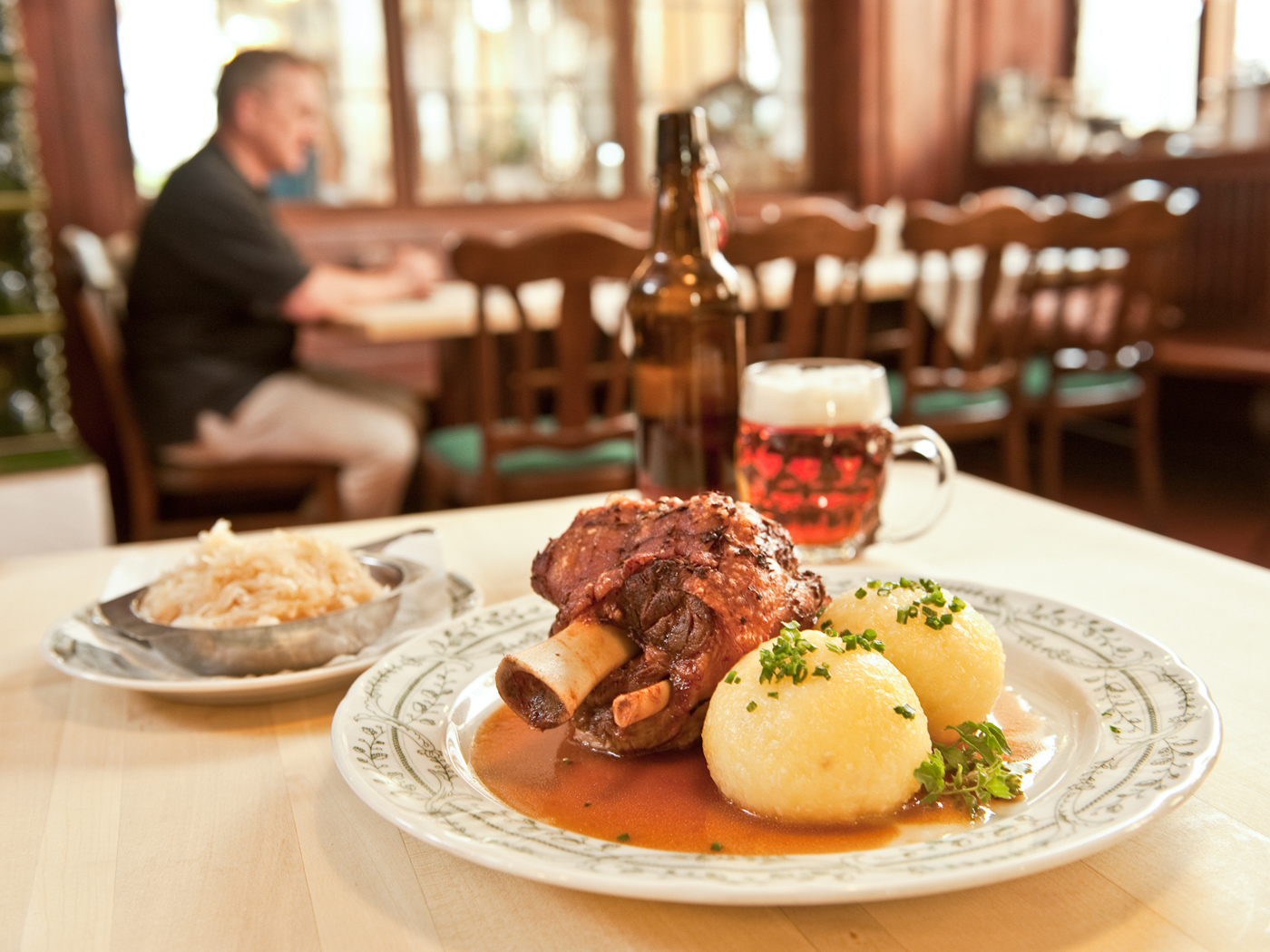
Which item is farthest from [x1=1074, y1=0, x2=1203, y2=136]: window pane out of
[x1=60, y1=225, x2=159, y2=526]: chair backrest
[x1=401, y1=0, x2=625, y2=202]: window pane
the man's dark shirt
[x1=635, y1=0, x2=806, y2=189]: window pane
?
[x1=60, y1=225, x2=159, y2=526]: chair backrest

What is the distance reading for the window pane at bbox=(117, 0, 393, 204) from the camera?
4105 mm

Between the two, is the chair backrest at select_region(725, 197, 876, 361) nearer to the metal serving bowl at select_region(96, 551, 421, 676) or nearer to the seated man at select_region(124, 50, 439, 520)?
the seated man at select_region(124, 50, 439, 520)

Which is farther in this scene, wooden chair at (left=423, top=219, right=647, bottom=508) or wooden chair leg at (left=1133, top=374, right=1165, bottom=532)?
wooden chair leg at (left=1133, top=374, right=1165, bottom=532)

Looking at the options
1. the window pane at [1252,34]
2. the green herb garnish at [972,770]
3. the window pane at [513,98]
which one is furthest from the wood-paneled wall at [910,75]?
the green herb garnish at [972,770]

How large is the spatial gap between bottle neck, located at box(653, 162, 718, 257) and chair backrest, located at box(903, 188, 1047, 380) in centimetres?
196

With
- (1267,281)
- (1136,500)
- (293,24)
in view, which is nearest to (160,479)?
(293,24)

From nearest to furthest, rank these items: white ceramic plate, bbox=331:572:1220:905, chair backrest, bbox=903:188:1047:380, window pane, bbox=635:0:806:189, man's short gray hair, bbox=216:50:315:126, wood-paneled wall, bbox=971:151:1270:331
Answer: white ceramic plate, bbox=331:572:1220:905 < chair backrest, bbox=903:188:1047:380 < man's short gray hair, bbox=216:50:315:126 < wood-paneled wall, bbox=971:151:1270:331 < window pane, bbox=635:0:806:189

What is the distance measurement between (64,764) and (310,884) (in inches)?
10.7

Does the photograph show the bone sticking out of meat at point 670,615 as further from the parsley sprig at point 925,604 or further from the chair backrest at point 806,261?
the chair backrest at point 806,261

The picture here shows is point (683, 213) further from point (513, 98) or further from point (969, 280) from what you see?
point (513, 98)

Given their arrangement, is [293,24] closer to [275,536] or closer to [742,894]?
[275,536]

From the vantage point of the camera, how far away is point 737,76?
5461 mm

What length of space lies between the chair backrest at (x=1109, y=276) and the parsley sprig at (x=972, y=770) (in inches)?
105

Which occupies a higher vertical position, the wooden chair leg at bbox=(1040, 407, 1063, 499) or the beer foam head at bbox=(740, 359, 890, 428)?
the beer foam head at bbox=(740, 359, 890, 428)
